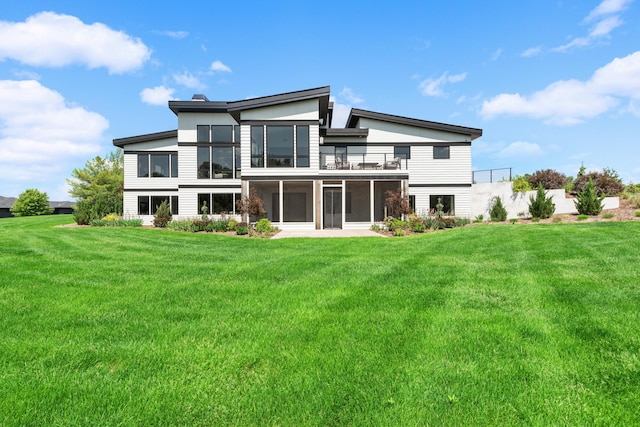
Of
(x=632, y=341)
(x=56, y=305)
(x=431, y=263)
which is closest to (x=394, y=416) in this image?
(x=632, y=341)

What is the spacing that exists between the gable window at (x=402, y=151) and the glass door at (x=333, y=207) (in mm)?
5863

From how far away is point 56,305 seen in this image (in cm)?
496

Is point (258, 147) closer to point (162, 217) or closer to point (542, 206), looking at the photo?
point (162, 217)

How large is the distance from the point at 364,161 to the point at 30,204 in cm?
3557

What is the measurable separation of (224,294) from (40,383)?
2.67 meters

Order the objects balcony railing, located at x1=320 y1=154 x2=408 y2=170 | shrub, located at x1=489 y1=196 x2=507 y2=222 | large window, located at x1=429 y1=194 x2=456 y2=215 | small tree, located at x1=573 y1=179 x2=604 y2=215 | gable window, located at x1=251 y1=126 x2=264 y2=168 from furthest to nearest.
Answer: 1. large window, located at x1=429 y1=194 x2=456 y2=215
2. balcony railing, located at x1=320 y1=154 x2=408 y2=170
3. shrub, located at x1=489 y1=196 x2=507 y2=222
4. gable window, located at x1=251 y1=126 x2=264 y2=168
5. small tree, located at x1=573 y1=179 x2=604 y2=215

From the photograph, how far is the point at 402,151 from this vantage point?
2336 cm

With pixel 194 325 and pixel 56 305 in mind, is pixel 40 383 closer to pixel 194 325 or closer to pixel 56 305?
pixel 194 325

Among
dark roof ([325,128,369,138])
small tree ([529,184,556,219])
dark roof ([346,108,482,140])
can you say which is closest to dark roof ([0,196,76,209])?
dark roof ([325,128,369,138])

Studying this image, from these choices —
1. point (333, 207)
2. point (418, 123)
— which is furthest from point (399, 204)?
point (418, 123)

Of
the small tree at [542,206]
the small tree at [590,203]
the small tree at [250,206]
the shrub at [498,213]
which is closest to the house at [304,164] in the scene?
the small tree at [250,206]

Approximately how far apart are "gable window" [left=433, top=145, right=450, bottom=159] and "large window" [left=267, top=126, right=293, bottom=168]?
10.1 meters

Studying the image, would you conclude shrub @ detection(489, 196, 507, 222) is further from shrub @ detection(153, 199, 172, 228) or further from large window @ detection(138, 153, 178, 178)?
large window @ detection(138, 153, 178, 178)

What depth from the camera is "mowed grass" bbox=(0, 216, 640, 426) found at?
2.64 metres
